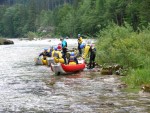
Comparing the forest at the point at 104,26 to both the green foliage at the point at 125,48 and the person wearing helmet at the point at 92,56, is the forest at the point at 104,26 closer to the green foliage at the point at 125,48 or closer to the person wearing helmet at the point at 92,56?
the green foliage at the point at 125,48

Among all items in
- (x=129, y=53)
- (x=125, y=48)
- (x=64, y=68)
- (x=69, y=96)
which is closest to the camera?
(x=69, y=96)

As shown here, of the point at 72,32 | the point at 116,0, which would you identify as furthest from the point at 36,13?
the point at 116,0

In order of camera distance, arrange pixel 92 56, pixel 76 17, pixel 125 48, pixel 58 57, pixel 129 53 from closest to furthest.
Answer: pixel 129 53 → pixel 125 48 → pixel 92 56 → pixel 58 57 → pixel 76 17

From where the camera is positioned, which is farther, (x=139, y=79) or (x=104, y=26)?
(x=104, y=26)

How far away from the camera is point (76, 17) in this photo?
95.4 meters

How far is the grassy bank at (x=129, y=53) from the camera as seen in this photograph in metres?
15.5

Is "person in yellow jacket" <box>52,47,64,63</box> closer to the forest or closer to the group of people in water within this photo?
the group of people in water

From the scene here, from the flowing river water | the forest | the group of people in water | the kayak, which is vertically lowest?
the flowing river water

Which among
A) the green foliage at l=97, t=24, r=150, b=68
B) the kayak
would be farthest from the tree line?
the kayak

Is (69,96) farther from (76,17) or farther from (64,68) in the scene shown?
(76,17)

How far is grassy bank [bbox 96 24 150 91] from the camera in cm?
1553

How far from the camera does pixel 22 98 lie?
45.5ft

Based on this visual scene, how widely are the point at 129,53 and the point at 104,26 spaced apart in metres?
49.8

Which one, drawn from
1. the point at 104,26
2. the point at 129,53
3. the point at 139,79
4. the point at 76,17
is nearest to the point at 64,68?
the point at 129,53
